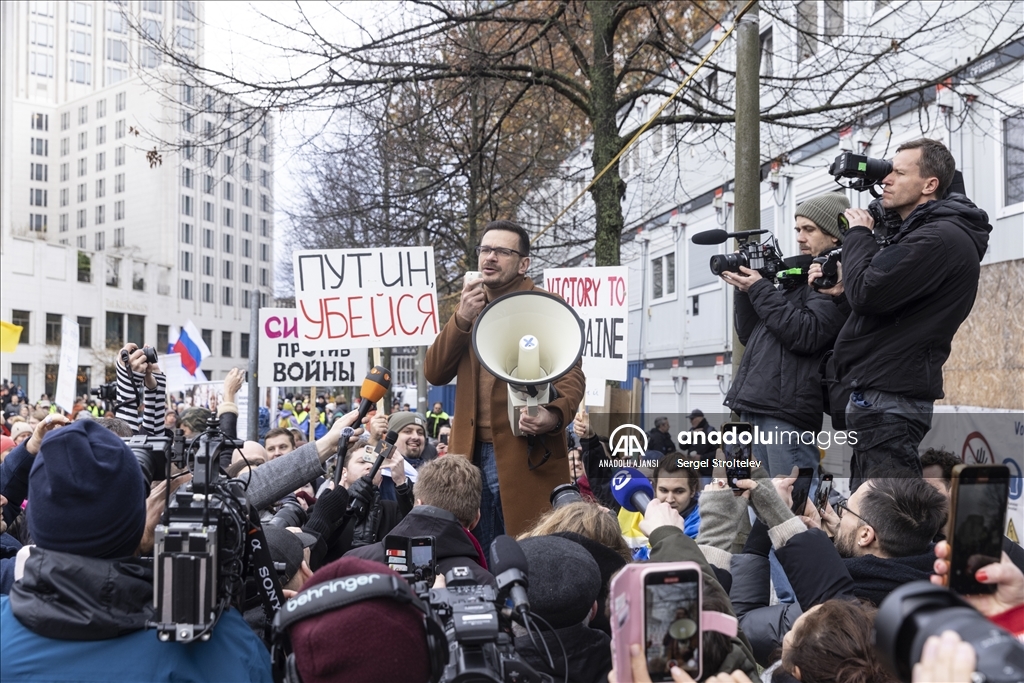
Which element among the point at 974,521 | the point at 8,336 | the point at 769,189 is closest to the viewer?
the point at 974,521

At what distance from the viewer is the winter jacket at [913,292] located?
13.1 ft

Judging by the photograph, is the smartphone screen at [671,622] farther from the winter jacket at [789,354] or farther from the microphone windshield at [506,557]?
the winter jacket at [789,354]

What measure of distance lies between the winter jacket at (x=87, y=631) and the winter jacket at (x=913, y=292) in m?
2.88

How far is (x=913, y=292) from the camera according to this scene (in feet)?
13.2

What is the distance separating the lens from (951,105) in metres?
11.0

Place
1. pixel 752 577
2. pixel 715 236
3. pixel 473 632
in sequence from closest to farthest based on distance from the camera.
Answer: pixel 473 632 → pixel 752 577 → pixel 715 236

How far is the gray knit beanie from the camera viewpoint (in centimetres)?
493

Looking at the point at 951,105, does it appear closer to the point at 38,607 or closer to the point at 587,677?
the point at 587,677

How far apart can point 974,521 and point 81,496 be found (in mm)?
2074

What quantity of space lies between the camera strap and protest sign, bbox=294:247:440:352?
4.95 metres

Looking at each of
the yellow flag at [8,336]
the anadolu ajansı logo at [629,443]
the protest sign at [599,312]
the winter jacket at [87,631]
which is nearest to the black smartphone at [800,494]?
the winter jacket at [87,631]

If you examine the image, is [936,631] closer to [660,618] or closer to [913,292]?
[660,618]

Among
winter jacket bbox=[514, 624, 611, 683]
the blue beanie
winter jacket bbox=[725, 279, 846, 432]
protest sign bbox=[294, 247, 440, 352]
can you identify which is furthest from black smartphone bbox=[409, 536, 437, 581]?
protest sign bbox=[294, 247, 440, 352]

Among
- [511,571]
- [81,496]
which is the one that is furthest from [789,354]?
[81,496]
